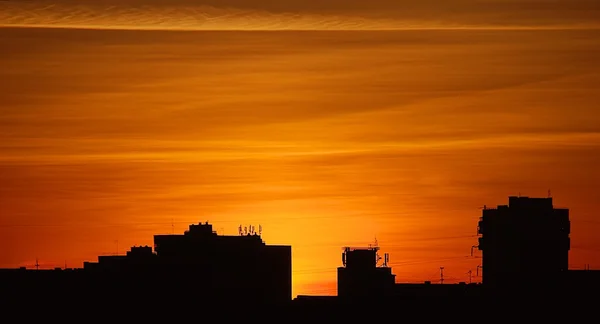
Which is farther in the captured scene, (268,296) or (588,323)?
(268,296)

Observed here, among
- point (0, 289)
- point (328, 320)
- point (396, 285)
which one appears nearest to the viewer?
point (328, 320)

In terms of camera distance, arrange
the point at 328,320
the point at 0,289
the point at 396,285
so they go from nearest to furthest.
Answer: the point at 328,320 → the point at 0,289 → the point at 396,285

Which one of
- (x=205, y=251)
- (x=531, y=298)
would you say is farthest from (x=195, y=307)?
(x=531, y=298)

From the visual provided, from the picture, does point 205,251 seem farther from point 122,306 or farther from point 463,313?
point 463,313

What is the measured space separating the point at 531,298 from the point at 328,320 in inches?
964

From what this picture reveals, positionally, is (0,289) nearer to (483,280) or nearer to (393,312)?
(393,312)

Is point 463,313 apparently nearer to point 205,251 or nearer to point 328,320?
point 328,320

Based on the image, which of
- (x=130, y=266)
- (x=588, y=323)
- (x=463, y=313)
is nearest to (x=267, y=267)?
(x=130, y=266)

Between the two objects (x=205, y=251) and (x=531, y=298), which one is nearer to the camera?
(x=531, y=298)

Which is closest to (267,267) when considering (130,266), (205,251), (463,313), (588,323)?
(205,251)

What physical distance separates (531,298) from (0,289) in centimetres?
5920

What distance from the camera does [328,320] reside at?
534ft

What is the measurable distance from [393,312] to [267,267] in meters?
28.6

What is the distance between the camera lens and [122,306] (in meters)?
166
